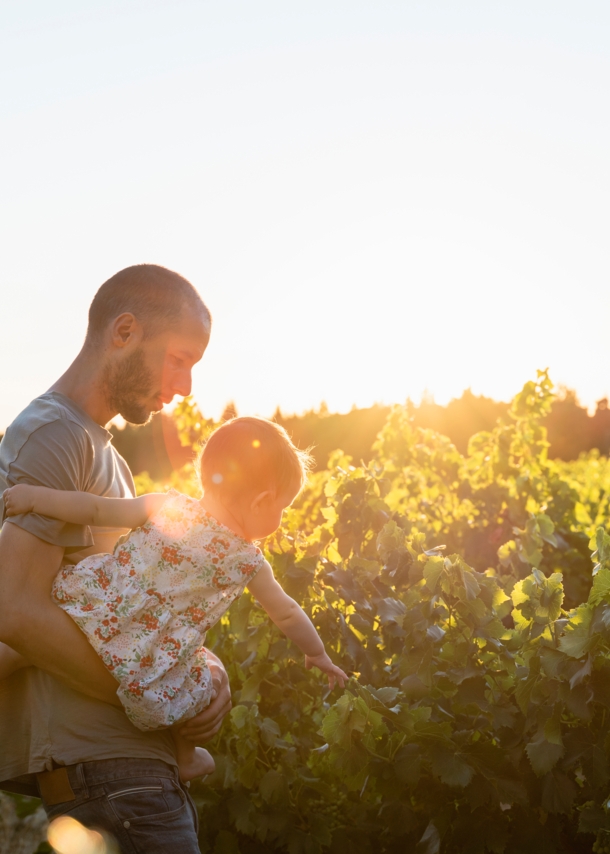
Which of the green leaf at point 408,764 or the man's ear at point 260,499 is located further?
the green leaf at point 408,764

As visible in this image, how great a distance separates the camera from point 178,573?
2029mm

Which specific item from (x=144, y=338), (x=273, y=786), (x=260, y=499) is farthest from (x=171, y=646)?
(x=273, y=786)

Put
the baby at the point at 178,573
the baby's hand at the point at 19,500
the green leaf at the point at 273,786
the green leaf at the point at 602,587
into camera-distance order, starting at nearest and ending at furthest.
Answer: the baby's hand at the point at 19,500 < the baby at the point at 178,573 < the green leaf at the point at 602,587 < the green leaf at the point at 273,786

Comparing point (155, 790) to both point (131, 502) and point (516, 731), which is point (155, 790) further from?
point (516, 731)

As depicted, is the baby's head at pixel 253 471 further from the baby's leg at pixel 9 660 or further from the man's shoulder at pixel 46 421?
the baby's leg at pixel 9 660

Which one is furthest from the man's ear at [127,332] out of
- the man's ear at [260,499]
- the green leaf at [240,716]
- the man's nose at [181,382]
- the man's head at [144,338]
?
the green leaf at [240,716]

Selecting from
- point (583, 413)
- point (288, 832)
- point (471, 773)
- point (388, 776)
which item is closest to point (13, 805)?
point (288, 832)

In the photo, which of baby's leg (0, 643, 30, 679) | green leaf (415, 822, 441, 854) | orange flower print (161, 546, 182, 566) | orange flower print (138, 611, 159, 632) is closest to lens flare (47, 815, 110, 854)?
baby's leg (0, 643, 30, 679)

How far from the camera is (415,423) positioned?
915 centimetres

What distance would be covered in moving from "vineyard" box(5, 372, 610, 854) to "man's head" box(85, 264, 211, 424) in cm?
103

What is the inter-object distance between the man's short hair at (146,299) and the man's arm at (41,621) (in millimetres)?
598

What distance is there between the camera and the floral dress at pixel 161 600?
192 cm

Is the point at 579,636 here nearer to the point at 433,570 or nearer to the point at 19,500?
the point at 433,570

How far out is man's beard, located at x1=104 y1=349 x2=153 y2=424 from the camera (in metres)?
2.07
